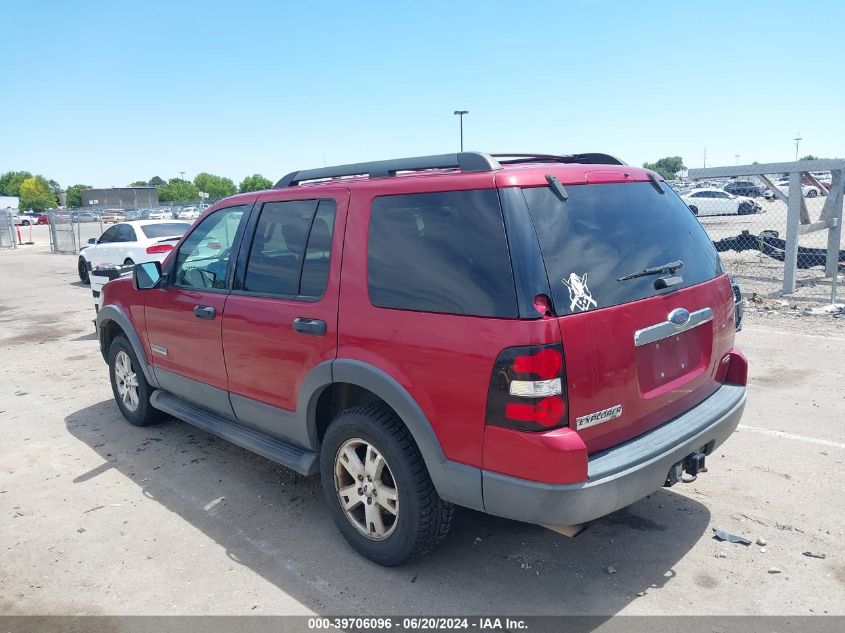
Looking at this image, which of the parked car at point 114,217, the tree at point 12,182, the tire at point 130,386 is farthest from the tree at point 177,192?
the tire at point 130,386

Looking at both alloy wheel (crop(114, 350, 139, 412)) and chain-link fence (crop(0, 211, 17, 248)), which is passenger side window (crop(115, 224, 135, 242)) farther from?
chain-link fence (crop(0, 211, 17, 248))

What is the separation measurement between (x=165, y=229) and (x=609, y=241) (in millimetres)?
12482

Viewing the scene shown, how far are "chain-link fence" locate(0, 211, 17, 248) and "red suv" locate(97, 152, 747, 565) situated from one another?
34247 mm

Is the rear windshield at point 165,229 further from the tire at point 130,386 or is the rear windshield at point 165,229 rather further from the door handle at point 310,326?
the door handle at point 310,326

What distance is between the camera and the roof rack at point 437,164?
119 inches

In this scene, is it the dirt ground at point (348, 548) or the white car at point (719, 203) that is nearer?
the dirt ground at point (348, 548)

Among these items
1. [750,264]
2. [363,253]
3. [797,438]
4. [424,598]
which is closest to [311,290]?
[363,253]

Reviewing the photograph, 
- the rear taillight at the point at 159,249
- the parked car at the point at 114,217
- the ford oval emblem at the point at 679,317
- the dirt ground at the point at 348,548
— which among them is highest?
the parked car at the point at 114,217

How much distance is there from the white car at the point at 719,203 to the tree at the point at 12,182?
5676 inches

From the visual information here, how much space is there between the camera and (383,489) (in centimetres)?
323

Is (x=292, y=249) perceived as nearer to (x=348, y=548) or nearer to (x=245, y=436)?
(x=245, y=436)

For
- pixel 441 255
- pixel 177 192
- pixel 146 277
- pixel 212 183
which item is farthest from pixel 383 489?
pixel 212 183

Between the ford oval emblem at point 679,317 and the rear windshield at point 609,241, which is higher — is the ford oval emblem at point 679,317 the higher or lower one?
the lower one

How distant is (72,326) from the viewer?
10.7 meters
